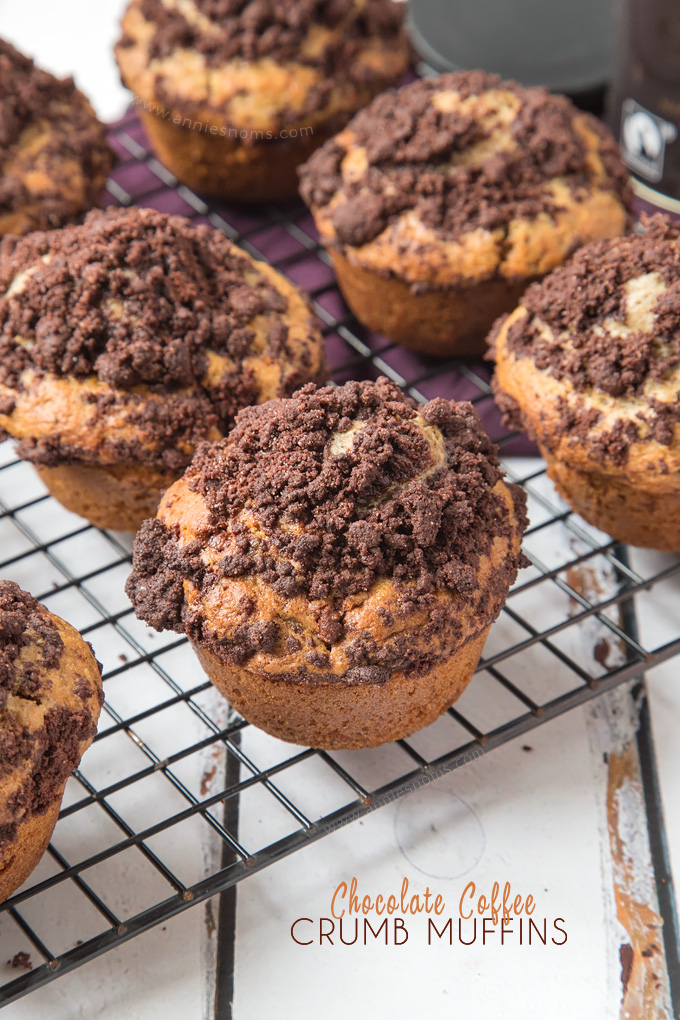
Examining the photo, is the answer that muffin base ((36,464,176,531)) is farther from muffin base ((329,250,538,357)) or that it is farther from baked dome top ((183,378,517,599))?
muffin base ((329,250,538,357))

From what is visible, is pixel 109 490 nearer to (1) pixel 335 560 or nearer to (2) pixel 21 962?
(1) pixel 335 560

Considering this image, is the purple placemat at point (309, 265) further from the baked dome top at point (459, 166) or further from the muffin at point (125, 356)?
the muffin at point (125, 356)

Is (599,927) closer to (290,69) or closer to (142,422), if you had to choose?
(142,422)

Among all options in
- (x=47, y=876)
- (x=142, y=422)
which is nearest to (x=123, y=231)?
(x=142, y=422)

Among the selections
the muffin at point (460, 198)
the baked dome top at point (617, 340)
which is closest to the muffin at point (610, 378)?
the baked dome top at point (617, 340)

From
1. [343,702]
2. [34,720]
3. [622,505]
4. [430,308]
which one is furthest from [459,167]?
[34,720]
